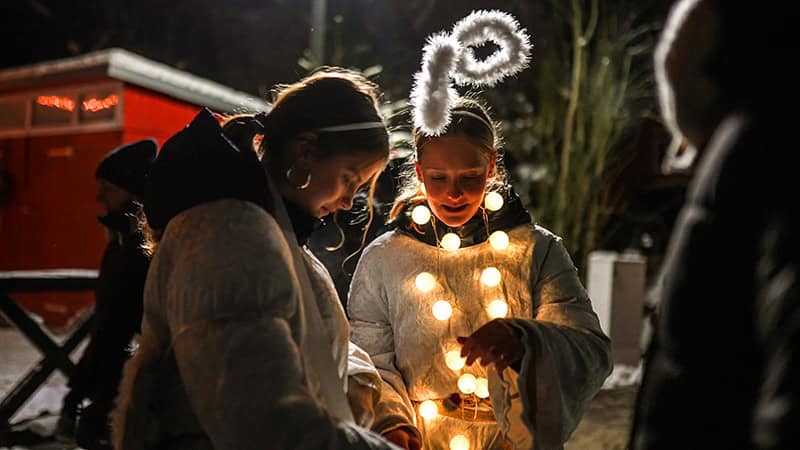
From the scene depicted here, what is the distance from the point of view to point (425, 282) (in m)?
2.34

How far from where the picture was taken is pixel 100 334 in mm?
4121

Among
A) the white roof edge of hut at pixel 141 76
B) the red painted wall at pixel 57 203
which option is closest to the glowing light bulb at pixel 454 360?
the white roof edge of hut at pixel 141 76

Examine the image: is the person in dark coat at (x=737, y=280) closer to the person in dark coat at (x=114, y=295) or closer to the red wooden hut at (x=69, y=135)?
the person in dark coat at (x=114, y=295)

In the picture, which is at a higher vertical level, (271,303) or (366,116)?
(366,116)

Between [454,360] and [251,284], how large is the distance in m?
1.08

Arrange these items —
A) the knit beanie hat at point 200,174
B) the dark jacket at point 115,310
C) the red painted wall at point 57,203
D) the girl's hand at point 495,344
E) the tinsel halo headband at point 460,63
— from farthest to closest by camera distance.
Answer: the red painted wall at point 57,203, the dark jacket at point 115,310, the tinsel halo headband at point 460,63, the girl's hand at point 495,344, the knit beanie hat at point 200,174

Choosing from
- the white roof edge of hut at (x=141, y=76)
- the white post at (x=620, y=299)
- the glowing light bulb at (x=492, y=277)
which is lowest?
the white post at (x=620, y=299)

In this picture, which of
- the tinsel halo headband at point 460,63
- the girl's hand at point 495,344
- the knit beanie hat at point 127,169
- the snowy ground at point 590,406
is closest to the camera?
the girl's hand at point 495,344

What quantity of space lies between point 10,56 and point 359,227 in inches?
569

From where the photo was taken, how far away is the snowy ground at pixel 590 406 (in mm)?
5180

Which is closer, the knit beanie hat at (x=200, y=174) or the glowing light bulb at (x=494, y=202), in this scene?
the knit beanie hat at (x=200, y=174)

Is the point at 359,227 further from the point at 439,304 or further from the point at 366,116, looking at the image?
the point at 366,116

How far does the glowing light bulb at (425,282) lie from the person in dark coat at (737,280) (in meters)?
1.30

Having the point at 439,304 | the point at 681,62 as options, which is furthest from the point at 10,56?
the point at 681,62
